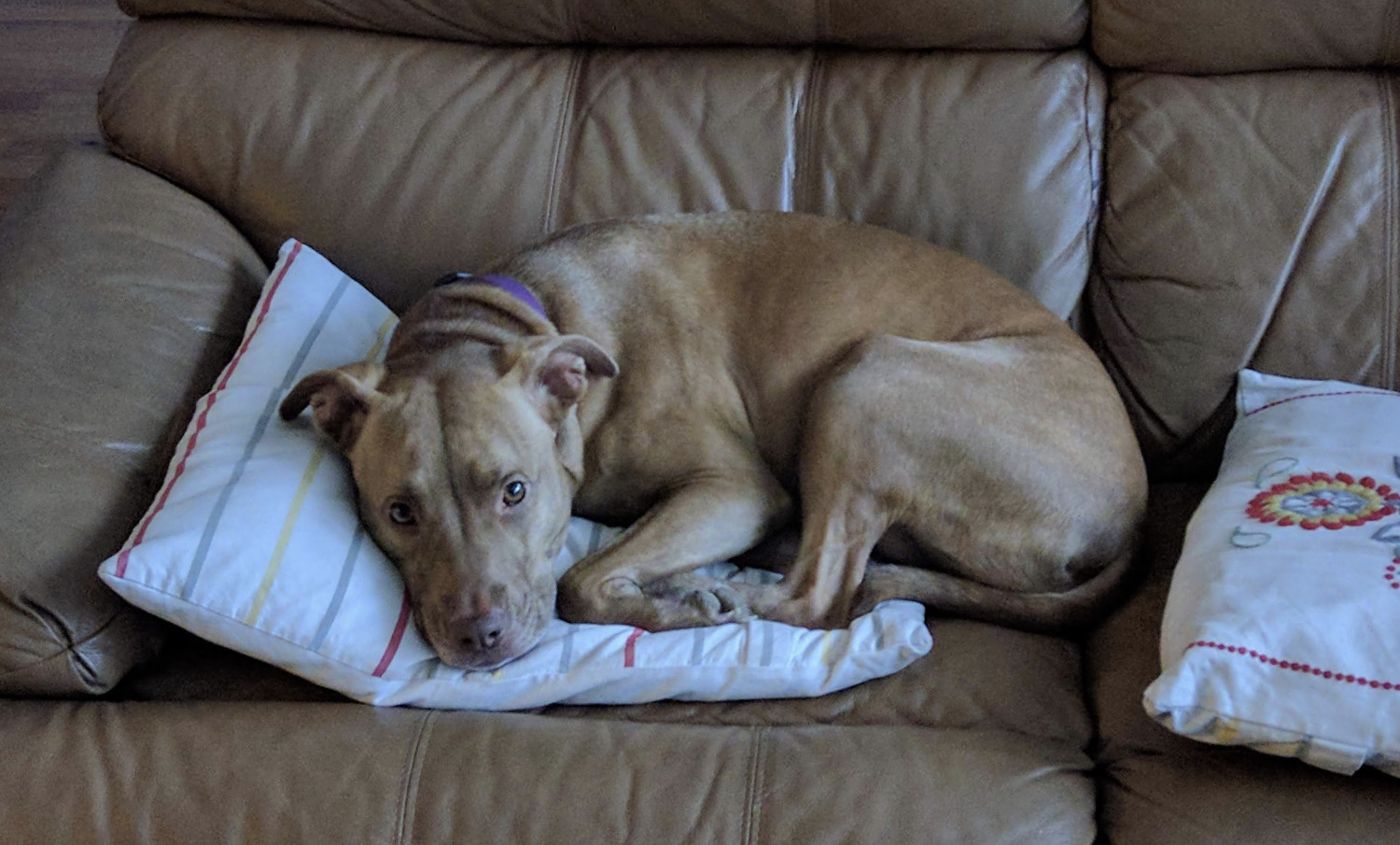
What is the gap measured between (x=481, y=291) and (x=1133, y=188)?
1298mm

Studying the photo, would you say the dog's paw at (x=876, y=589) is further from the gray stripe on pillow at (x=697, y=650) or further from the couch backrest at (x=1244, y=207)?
the couch backrest at (x=1244, y=207)

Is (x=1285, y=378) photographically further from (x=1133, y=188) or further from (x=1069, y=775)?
(x=1069, y=775)

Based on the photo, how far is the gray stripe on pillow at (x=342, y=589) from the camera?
176cm

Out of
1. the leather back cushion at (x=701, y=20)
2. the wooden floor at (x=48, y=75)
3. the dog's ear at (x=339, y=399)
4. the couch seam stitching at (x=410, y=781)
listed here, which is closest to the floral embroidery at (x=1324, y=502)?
the leather back cushion at (x=701, y=20)

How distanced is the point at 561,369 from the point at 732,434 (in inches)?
16.8

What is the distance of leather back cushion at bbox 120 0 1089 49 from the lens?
7.76 feet

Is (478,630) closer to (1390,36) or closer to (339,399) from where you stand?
(339,399)

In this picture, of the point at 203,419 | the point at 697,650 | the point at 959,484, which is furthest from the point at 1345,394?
the point at 203,419

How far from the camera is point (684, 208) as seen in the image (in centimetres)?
249

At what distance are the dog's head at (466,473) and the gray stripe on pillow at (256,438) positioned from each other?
0.07 metres

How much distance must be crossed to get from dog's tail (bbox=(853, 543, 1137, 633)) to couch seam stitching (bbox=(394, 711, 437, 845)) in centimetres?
74

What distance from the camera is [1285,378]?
7.38 ft

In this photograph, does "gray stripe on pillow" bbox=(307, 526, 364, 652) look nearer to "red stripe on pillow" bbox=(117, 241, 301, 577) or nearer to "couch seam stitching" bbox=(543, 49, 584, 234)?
"red stripe on pillow" bbox=(117, 241, 301, 577)

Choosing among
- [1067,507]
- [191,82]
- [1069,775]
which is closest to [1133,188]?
[1067,507]
